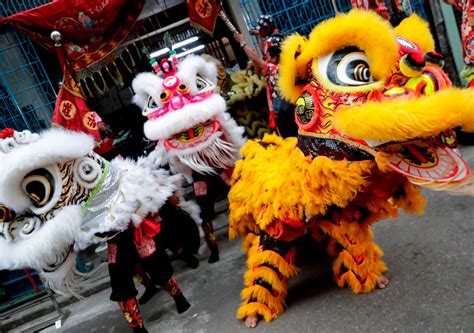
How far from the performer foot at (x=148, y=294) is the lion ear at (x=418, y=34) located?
2495mm

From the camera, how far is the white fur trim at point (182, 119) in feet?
8.96

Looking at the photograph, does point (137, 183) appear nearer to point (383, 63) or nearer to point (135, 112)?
point (383, 63)

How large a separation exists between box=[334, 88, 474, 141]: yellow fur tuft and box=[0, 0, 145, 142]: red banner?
9.65ft

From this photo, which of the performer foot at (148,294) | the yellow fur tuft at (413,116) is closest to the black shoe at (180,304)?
the performer foot at (148,294)

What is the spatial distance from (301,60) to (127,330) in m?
2.18

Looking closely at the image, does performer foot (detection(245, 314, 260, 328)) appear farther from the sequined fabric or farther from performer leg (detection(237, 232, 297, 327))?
the sequined fabric

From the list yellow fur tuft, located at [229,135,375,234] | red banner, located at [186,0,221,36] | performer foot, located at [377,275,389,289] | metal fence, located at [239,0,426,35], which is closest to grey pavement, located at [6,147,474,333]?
performer foot, located at [377,275,389,289]

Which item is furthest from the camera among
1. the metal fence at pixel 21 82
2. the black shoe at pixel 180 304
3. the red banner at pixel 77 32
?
the metal fence at pixel 21 82

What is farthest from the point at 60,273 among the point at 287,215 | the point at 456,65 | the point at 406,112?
the point at 456,65

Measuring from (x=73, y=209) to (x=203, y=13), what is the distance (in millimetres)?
2702

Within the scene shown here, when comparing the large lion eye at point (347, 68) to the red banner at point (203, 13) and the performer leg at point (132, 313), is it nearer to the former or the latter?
the performer leg at point (132, 313)

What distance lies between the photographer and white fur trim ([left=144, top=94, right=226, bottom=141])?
2.73 m

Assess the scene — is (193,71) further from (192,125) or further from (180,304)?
(180,304)

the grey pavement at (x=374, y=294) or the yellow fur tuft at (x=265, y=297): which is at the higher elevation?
the yellow fur tuft at (x=265, y=297)
